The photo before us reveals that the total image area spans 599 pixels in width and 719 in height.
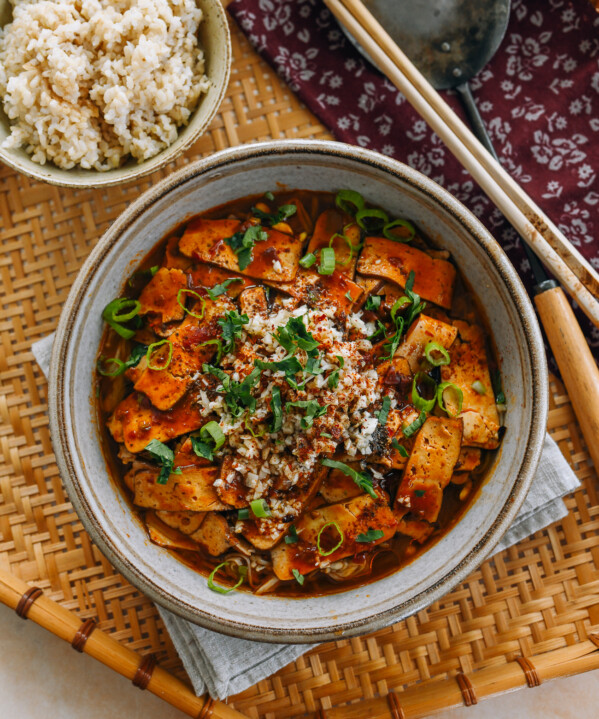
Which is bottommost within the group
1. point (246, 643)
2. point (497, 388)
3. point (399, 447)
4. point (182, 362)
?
point (246, 643)

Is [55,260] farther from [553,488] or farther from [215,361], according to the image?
[553,488]

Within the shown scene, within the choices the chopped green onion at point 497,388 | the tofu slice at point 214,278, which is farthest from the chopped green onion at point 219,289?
the chopped green onion at point 497,388

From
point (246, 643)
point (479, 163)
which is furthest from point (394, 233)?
point (246, 643)

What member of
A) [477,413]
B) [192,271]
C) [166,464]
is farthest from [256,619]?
[192,271]

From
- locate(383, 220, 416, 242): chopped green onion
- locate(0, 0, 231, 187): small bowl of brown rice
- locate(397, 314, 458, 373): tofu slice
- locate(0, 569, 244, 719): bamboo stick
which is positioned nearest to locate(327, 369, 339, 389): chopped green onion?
locate(397, 314, 458, 373): tofu slice

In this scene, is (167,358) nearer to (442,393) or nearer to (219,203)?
(219,203)

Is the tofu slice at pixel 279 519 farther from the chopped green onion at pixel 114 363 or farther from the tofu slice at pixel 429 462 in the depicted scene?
the chopped green onion at pixel 114 363
